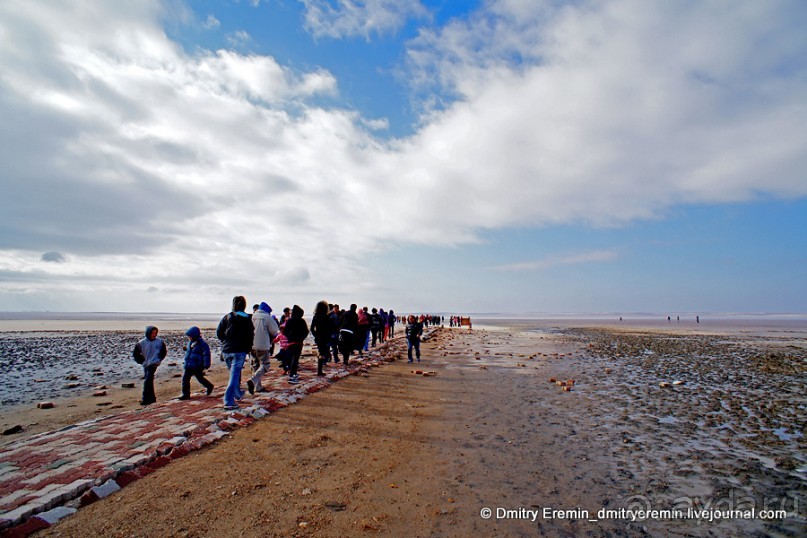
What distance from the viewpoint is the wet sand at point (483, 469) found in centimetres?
469

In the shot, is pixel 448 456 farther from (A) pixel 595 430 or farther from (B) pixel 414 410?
(A) pixel 595 430

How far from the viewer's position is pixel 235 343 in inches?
363

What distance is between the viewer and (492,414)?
9.61 metres

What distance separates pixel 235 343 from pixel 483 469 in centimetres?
636

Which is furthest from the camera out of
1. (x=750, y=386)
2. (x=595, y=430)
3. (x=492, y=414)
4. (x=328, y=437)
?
(x=750, y=386)

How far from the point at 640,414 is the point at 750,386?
6.99m

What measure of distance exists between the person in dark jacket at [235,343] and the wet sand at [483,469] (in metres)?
1.26

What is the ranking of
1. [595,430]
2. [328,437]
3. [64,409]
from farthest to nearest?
[64,409]
[595,430]
[328,437]

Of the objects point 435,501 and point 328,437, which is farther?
point 328,437

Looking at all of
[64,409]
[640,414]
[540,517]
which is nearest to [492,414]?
[640,414]

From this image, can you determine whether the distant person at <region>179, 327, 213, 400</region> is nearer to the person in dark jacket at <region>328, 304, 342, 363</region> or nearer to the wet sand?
the wet sand

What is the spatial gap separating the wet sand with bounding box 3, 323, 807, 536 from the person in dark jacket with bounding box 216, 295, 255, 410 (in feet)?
4.12

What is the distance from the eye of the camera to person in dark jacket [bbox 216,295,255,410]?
9.12 meters

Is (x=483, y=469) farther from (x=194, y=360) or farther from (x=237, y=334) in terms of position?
(x=194, y=360)
